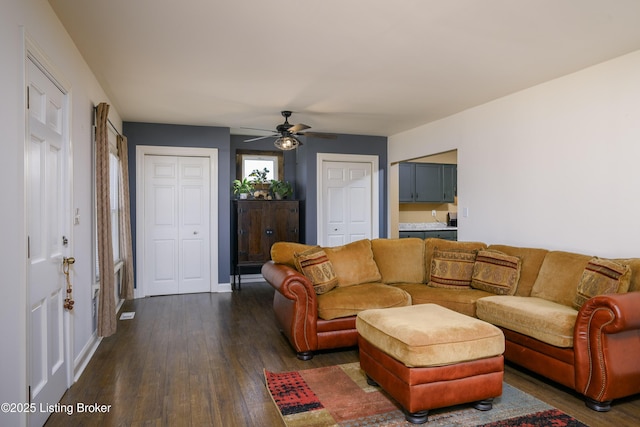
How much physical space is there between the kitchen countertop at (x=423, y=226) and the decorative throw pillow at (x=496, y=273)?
3406 millimetres

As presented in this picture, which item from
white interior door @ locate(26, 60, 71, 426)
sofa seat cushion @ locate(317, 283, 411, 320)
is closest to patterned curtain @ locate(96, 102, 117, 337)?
white interior door @ locate(26, 60, 71, 426)

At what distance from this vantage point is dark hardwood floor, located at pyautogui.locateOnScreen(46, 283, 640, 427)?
2.39 m

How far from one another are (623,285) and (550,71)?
1.99m

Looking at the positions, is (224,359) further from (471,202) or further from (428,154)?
(428,154)

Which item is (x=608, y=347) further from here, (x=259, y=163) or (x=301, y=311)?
(x=259, y=163)

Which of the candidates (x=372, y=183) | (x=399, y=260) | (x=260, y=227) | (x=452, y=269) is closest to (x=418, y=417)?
(x=452, y=269)

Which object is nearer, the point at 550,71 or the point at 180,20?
the point at 180,20

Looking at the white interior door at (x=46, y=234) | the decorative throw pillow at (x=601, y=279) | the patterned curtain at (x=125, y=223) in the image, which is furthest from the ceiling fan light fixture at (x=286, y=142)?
the decorative throw pillow at (x=601, y=279)

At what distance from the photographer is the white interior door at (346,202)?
261 inches

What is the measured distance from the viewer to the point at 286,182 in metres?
6.97

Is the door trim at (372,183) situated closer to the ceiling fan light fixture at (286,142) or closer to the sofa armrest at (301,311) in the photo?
the ceiling fan light fixture at (286,142)

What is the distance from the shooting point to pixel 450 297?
3.69 m

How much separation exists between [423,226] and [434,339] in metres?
5.52

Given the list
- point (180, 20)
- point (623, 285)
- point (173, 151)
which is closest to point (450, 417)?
Answer: point (623, 285)
